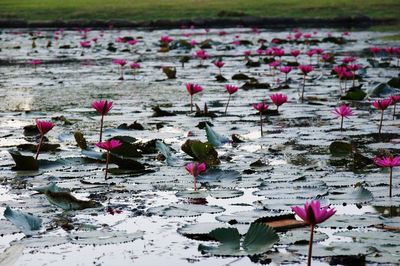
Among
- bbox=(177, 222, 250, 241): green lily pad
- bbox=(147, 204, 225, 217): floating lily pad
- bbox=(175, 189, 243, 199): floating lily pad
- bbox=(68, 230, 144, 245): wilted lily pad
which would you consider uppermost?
bbox=(68, 230, 144, 245): wilted lily pad

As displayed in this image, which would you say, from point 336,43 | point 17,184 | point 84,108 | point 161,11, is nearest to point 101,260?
point 17,184

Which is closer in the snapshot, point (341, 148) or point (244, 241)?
point (244, 241)

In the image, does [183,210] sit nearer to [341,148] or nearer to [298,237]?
[298,237]

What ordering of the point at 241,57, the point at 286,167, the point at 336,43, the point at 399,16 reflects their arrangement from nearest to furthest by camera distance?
the point at 286,167 → the point at 241,57 → the point at 336,43 → the point at 399,16

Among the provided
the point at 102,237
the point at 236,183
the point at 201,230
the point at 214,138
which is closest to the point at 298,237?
the point at 201,230

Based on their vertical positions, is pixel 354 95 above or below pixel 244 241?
below

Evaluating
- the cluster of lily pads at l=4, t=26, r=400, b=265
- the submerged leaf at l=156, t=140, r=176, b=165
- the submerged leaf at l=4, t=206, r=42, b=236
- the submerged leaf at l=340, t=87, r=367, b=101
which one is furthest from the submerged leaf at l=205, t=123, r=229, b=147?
the submerged leaf at l=340, t=87, r=367, b=101

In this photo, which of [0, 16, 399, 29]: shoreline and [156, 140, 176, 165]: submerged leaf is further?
[0, 16, 399, 29]: shoreline

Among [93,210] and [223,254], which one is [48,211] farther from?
[223,254]

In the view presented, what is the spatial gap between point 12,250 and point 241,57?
41.6 ft

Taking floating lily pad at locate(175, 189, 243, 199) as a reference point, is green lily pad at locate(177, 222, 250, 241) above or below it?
above

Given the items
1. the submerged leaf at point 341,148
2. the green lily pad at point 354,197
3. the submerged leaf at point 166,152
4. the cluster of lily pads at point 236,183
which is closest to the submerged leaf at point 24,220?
the cluster of lily pads at point 236,183

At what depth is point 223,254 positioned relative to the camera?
2670mm

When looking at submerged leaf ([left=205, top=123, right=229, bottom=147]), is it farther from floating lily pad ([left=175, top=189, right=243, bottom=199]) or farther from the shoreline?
the shoreline
